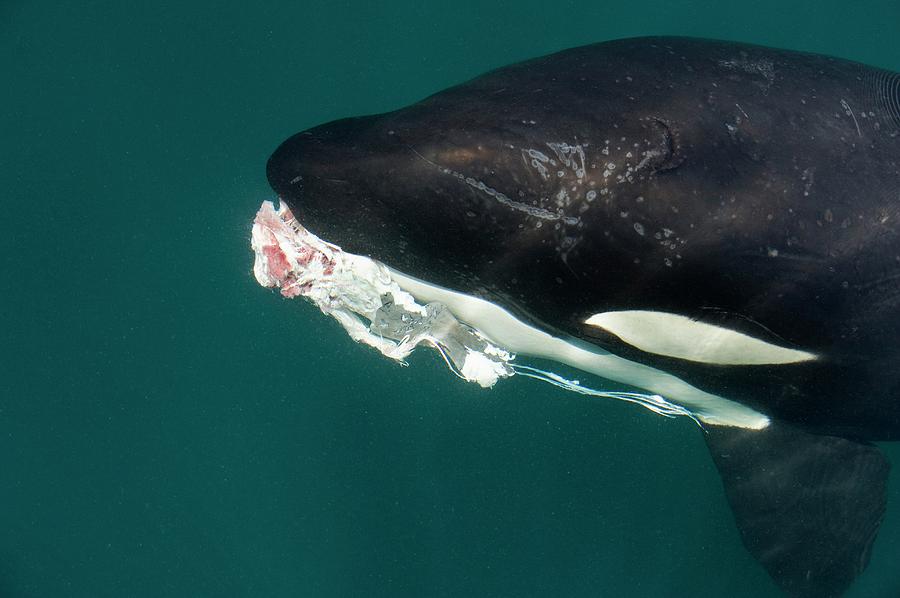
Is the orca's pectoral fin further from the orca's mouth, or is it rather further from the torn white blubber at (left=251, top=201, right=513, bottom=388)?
the torn white blubber at (left=251, top=201, right=513, bottom=388)

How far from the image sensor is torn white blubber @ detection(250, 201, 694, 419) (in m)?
3.71

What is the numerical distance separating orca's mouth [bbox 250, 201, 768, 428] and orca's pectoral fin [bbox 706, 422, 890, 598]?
0.81m

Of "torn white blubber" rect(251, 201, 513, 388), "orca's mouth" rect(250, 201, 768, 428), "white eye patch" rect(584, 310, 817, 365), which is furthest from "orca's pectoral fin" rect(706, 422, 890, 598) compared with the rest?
"torn white blubber" rect(251, 201, 513, 388)

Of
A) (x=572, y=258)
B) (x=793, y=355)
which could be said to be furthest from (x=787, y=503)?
(x=572, y=258)

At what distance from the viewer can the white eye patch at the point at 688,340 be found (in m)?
3.48

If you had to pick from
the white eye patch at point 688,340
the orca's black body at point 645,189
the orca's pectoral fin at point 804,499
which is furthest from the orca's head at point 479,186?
the orca's pectoral fin at point 804,499

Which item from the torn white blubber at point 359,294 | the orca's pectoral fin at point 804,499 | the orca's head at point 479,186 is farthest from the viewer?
the orca's pectoral fin at point 804,499

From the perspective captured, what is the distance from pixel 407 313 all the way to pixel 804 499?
444 centimetres

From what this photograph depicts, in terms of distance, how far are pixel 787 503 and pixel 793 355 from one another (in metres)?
3.26

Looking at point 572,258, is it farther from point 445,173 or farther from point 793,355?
point 793,355

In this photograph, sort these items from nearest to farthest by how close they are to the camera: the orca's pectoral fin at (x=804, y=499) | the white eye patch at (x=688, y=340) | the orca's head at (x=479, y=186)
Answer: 1. the orca's head at (x=479, y=186)
2. the white eye patch at (x=688, y=340)
3. the orca's pectoral fin at (x=804, y=499)

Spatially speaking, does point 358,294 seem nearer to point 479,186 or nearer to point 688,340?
point 479,186

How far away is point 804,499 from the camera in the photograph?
625 centimetres

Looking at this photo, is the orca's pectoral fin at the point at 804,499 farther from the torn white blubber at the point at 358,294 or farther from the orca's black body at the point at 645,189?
the torn white blubber at the point at 358,294
